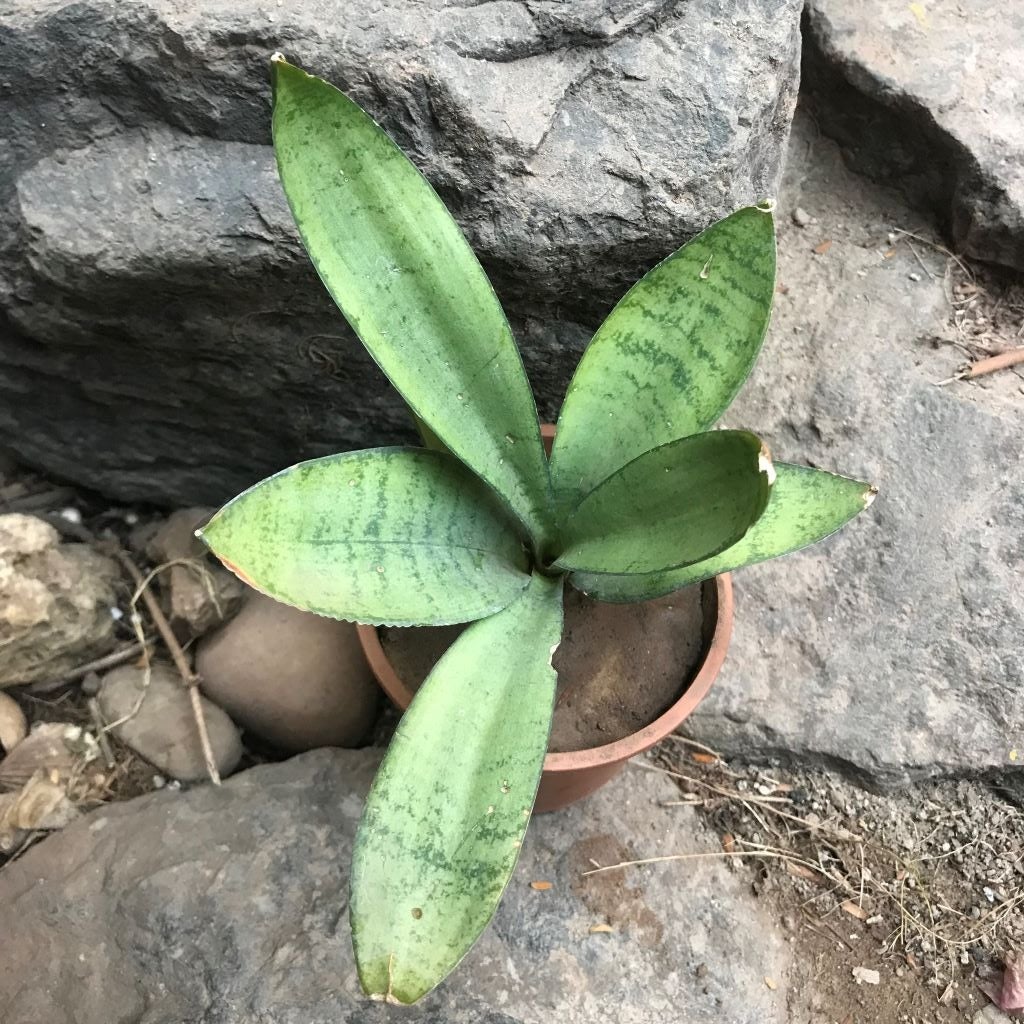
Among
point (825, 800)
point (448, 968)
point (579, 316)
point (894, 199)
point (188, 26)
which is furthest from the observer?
point (894, 199)

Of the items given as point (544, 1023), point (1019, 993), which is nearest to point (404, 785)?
point (544, 1023)

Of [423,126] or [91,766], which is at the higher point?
[423,126]

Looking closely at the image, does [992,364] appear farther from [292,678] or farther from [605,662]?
[292,678]

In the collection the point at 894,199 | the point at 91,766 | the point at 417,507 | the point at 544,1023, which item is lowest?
the point at 91,766

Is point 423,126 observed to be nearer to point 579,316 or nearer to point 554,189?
point 554,189

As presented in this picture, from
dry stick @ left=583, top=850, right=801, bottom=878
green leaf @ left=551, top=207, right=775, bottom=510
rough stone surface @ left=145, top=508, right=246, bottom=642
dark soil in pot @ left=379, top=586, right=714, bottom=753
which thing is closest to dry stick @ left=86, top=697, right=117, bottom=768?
rough stone surface @ left=145, top=508, right=246, bottom=642

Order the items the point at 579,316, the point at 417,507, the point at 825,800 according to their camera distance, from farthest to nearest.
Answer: the point at 825,800 → the point at 579,316 → the point at 417,507

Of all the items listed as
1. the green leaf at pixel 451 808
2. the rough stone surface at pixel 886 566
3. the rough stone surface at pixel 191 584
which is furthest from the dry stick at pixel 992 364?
the rough stone surface at pixel 191 584
